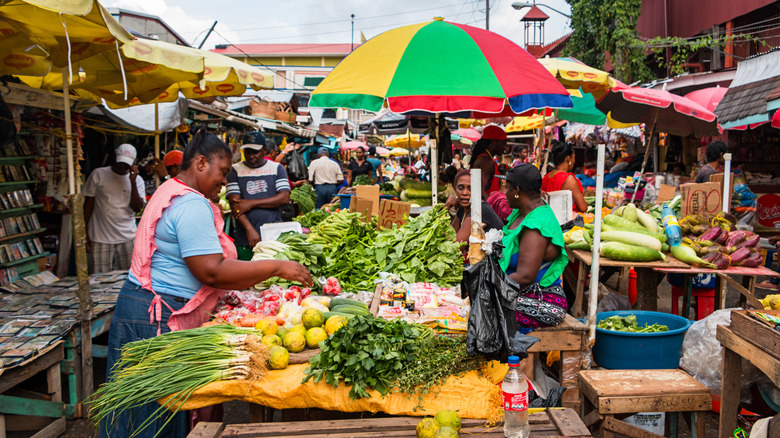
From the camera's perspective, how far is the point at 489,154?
21.7 ft

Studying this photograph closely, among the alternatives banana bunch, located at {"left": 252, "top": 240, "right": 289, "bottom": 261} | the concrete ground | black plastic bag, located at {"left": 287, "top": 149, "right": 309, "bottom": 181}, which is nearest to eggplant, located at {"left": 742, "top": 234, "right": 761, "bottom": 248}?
the concrete ground

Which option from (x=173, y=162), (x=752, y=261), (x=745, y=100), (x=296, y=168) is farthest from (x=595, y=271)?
(x=296, y=168)

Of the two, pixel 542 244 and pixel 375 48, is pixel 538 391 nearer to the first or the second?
pixel 542 244

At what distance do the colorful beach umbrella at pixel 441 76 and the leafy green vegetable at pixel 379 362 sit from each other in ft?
7.05

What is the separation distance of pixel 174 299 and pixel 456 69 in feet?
9.41

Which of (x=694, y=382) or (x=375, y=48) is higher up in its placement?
(x=375, y=48)

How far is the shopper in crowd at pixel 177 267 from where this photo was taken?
2.77 metres

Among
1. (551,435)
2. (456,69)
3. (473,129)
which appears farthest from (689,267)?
(473,129)

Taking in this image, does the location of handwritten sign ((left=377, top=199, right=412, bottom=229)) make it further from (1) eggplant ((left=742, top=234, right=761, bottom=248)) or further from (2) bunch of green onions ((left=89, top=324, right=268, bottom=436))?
(1) eggplant ((left=742, top=234, right=761, bottom=248))

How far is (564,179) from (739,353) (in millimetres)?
3609

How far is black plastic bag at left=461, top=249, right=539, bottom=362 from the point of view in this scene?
2602 millimetres

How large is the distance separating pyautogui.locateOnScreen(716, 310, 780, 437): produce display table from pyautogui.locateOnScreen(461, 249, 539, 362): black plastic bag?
45.7 inches

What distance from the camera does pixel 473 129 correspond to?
21.6 m

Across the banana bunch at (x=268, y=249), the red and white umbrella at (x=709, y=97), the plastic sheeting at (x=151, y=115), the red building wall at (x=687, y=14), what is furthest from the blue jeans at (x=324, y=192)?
the red building wall at (x=687, y=14)
